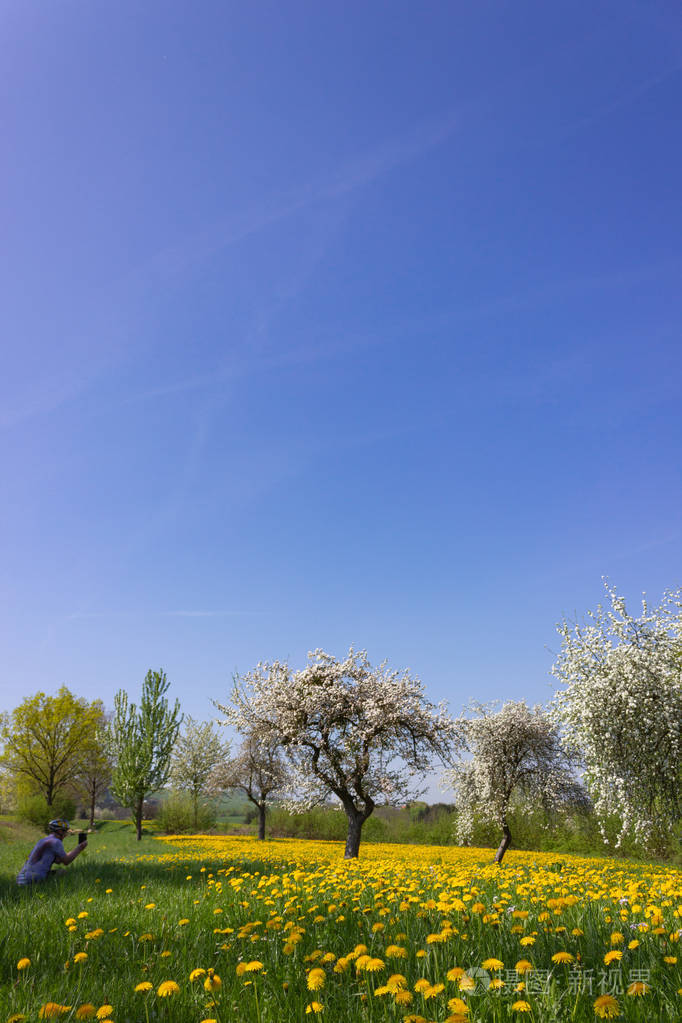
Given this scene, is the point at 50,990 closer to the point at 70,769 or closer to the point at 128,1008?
the point at 128,1008

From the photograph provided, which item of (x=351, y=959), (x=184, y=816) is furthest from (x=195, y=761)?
(x=351, y=959)

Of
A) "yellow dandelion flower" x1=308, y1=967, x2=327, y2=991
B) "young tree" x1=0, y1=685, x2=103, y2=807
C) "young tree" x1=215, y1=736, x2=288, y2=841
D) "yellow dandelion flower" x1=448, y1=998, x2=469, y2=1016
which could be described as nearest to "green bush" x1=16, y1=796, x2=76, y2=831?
"young tree" x1=0, y1=685, x2=103, y2=807

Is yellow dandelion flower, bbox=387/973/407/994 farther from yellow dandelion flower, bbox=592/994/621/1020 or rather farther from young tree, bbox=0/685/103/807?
young tree, bbox=0/685/103/807

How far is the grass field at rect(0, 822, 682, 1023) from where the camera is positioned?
9.84 feet

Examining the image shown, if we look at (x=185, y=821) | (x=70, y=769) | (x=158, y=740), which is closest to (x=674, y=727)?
(x=158, y=740)

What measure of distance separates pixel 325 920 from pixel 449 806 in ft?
156

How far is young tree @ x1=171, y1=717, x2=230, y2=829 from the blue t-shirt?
136 ft

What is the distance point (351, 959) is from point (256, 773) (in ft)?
142

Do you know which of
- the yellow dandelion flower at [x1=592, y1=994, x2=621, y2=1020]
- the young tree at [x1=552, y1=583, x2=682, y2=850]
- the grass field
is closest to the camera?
the yellow dandelion flower at [x1=592, y1=994, x2=621, y2=1020]

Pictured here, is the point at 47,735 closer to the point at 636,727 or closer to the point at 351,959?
the point at 636,727

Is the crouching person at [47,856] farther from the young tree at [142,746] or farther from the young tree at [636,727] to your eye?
the young tree at [142,746]

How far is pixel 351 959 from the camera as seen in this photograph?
12.6 ft

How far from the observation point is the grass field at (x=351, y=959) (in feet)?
9.84

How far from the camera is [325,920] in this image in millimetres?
4879
